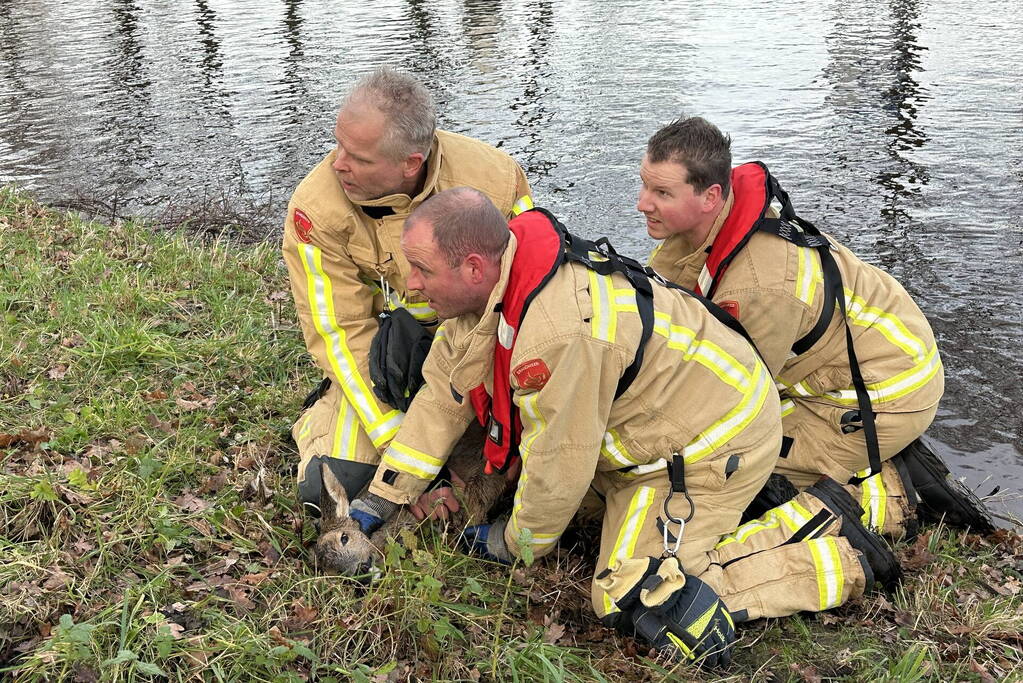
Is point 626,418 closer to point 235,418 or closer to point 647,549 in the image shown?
point 647,549

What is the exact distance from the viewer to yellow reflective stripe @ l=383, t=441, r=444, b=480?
408cm

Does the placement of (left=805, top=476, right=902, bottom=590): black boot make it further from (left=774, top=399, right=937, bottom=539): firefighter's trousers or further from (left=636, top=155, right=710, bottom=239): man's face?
(left=636, top=155, right=710, bottom=239): man's face

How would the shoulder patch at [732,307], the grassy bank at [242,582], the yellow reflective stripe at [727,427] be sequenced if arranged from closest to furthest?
the grassy bank at [242,582], the yellow reflective stripe at [727,427], the shoulder patch at [732,307]

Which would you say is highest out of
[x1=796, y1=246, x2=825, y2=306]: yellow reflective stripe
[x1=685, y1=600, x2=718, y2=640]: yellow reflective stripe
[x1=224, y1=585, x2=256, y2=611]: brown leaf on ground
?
[x1=796, y1=246, x2=825, y2=306]: yellow reflective stripe

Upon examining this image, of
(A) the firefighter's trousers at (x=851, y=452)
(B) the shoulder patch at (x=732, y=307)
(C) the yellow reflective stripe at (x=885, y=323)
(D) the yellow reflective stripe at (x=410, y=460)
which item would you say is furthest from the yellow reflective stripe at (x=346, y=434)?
(C) the yellow reflective stripe at (x=885, y=323)

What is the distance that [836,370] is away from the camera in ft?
14.6

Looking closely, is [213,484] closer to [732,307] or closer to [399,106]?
[399,106]

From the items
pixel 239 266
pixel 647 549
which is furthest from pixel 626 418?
pixel 239 266

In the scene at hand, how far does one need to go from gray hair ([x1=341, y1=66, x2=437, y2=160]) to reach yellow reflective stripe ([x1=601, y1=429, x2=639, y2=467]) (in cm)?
160

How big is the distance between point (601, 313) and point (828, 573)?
1.70 metres

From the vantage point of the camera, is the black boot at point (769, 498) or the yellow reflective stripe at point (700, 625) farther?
the black boot at point (769, 498)

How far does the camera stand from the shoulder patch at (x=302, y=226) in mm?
4398

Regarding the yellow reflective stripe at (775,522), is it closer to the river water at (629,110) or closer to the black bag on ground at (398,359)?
the black bag on ground at (398,359)

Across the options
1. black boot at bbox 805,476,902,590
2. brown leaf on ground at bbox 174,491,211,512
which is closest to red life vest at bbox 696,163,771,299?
black boot at bbox 805,476,902,590
